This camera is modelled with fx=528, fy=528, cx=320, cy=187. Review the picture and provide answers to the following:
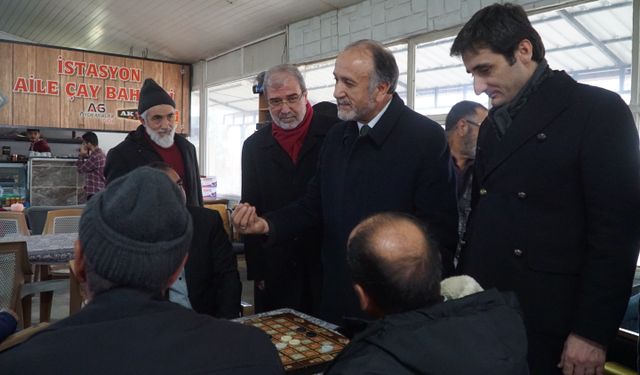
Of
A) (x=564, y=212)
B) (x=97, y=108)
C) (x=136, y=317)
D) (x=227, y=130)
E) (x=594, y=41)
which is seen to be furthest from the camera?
(x=227, y=130)

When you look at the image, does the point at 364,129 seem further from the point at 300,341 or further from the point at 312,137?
the point at 300,341

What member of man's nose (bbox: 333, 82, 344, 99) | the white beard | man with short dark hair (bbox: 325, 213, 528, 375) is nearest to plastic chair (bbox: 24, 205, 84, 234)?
the white beard

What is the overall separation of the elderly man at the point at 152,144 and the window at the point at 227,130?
18.0ft

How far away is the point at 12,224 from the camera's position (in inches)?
179

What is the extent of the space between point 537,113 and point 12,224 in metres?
4.45

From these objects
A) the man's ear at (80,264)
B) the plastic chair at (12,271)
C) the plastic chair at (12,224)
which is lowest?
the plastic chair at (12,271)

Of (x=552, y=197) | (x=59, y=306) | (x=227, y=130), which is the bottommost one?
(x=59, y=306)

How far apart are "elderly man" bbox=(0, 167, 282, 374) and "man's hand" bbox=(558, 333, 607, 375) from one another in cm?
91

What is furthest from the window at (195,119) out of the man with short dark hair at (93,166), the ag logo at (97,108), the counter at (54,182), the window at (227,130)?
the man with short dark hair at (93,166)

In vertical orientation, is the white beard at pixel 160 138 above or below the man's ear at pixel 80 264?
above

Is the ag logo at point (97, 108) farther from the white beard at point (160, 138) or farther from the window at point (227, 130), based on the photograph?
the white beard at point (160, 138)

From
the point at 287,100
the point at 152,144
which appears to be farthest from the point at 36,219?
the point at 287,100

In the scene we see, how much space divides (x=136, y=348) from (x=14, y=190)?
851 centimetres

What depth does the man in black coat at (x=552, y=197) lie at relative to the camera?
57.1 inches
